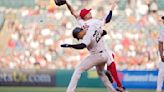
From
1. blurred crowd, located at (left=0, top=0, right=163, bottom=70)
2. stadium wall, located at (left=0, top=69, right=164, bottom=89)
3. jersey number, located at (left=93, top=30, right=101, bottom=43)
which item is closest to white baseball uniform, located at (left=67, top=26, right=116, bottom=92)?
jersey number, located at (left=93, top=30, right=101, bottom=43)

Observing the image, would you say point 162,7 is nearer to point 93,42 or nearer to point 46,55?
point 46,55

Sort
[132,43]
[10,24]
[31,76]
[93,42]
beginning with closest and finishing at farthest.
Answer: [93,42] → [31,76] → [132,43] → [10,24]

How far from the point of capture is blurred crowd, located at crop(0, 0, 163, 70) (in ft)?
56.1

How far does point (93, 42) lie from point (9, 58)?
950cm

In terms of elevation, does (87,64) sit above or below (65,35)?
above

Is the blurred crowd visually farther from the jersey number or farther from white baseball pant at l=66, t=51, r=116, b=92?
the jersey number

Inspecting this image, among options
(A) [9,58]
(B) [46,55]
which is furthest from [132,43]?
(A) [9,58]

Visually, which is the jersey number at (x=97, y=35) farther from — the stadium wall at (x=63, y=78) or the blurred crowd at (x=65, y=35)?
the blurred crowd at (x=65, y=35)

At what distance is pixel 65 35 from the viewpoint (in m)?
18.2

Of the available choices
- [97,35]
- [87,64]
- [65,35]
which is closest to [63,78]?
[65,35]

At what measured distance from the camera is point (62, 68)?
16.9m

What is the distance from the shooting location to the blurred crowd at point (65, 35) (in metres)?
17.1

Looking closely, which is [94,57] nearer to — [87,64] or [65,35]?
[87,64]

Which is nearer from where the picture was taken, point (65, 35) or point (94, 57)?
point (94, 57)
